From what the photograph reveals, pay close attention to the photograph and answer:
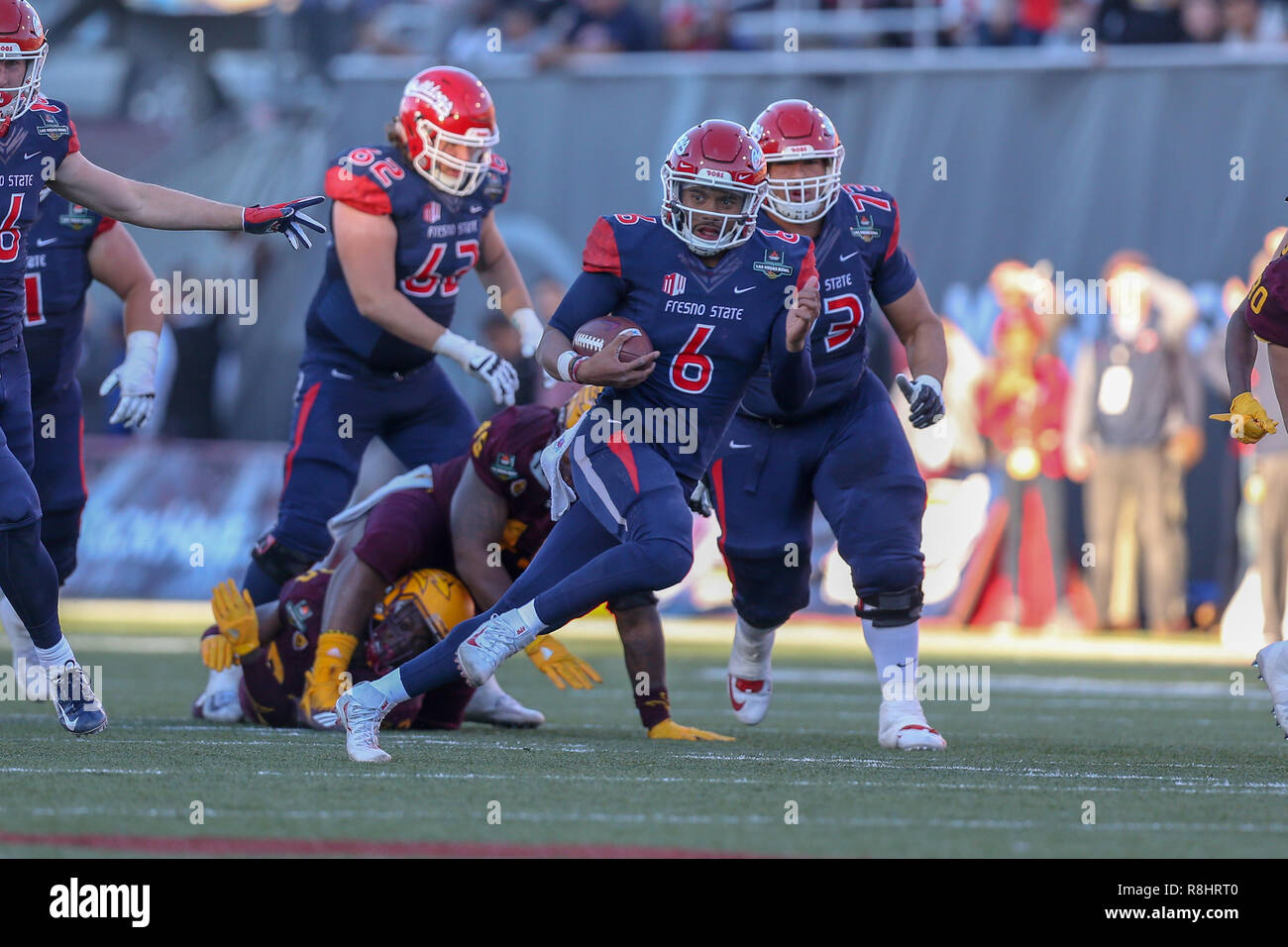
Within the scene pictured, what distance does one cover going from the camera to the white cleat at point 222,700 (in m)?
6.55

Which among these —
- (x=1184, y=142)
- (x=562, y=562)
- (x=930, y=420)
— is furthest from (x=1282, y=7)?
(x=562, y=562)

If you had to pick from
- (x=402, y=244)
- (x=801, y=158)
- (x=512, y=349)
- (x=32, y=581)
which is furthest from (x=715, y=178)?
(x=512, y=349)

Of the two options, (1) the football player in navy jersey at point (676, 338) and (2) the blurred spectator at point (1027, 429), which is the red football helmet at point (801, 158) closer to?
(1) the football player in navy jersey at point (676, 338)

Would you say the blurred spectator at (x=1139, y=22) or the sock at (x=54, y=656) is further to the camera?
the blurred spectator at (x=1139, y=22)

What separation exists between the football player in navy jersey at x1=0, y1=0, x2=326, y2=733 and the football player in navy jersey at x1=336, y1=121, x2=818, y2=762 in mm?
863

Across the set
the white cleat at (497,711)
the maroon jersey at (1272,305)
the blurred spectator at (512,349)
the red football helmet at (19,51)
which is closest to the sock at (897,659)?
the white cleat at (497,711)

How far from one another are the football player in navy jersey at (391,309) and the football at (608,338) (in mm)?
1195

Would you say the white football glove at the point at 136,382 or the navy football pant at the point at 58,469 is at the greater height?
the white football glove at the point at 136,382

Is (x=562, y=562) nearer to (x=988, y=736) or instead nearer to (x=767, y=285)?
(x=767, y=285)

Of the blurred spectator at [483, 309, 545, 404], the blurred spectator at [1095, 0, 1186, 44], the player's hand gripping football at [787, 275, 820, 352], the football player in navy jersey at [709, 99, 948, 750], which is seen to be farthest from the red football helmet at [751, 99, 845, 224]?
the blurred spectator at [1095, 0, 1186, 44]

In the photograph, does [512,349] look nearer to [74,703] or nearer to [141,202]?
[141,202]

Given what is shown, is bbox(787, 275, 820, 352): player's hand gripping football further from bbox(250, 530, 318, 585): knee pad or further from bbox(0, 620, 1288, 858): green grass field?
bbox(250, 530, 318, 585): knee pad

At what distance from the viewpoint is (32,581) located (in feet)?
18.1
